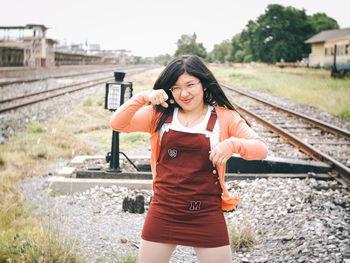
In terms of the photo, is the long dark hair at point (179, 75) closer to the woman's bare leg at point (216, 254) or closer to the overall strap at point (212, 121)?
the overall strap at point (212, 121)

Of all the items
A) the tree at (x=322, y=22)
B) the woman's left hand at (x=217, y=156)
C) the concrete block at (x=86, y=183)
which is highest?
the tree at (x=322, y=22)

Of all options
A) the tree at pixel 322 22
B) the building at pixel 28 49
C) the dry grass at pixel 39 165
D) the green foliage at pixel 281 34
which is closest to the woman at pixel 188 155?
the dry grass at pixel 39 165

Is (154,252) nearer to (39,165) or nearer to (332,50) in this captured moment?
(39,165)

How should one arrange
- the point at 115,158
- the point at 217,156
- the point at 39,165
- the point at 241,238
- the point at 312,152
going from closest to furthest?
the point at 217,156 → the point at 241,238 → the point at 115,158 → the point at 39,165 → the point at 312,152

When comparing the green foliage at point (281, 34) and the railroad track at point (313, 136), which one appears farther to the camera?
the green foliage at point (281, 34)

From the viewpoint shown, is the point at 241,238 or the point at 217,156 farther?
the point at 241,238

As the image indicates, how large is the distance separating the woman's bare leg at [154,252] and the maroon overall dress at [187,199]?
0.09 feet

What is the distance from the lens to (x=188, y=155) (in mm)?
1919

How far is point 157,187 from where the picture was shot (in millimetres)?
1985

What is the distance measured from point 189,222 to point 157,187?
0.83 ft

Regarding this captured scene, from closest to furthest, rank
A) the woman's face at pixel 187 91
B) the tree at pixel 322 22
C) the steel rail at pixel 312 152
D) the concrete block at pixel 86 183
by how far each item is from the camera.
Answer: the woman's face at pixel 187 91 < the concrete block at pixel 86 183 < the steel rail at pixel 312 152 < the tree at pixel 322 22

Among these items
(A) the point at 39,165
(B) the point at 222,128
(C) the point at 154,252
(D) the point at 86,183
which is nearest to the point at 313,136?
(D) the point at 86,183

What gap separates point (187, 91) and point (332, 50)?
4653 cm

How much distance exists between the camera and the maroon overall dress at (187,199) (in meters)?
1.85
